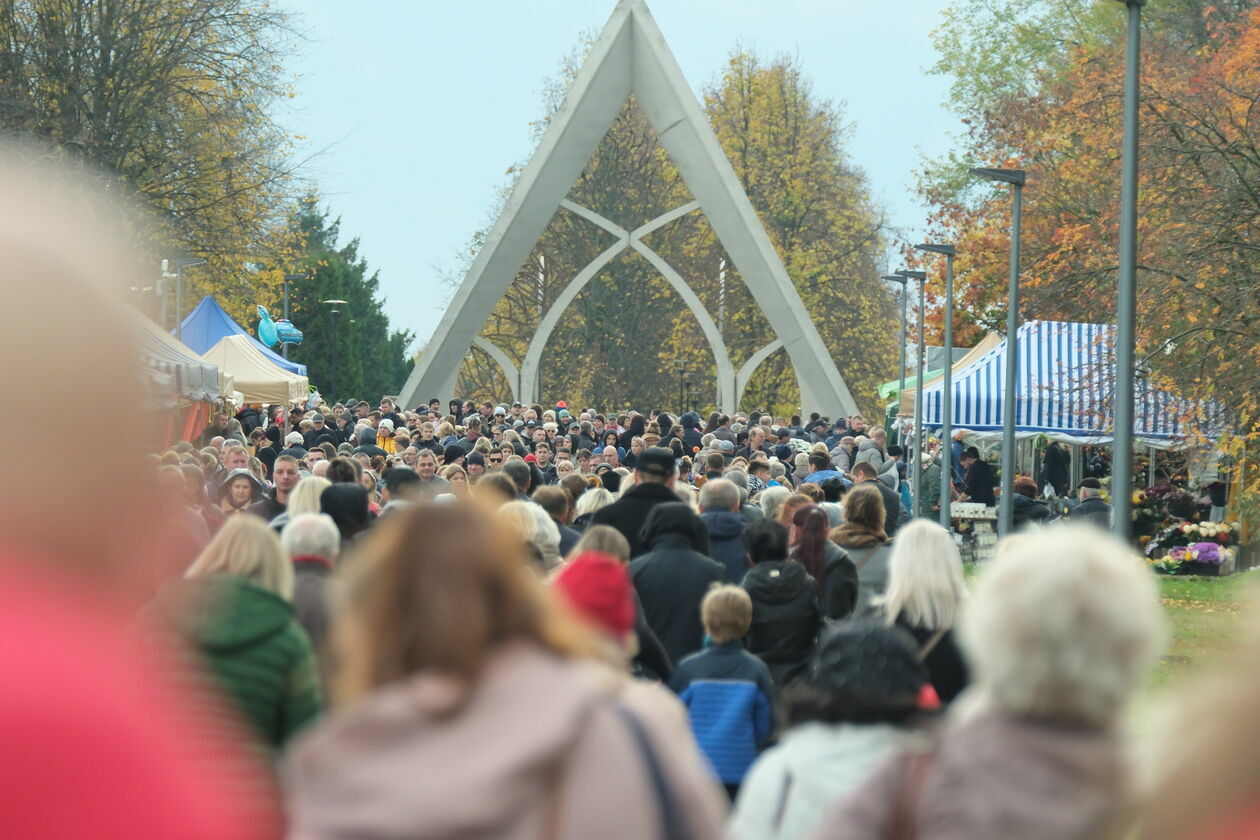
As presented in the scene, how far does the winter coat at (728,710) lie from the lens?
245 inches

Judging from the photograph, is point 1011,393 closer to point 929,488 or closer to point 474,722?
point 929,488

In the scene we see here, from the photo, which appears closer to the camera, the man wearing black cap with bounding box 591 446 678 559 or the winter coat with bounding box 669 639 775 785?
the winter coat with bounding box 669 639 775 785

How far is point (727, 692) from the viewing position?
6.26 metres

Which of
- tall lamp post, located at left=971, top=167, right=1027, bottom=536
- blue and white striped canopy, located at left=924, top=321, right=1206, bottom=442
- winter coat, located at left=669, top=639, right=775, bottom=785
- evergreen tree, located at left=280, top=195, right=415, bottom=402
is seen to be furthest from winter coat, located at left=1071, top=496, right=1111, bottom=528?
evergreen tree, located at left=280, top=195, right=415, bottom=402

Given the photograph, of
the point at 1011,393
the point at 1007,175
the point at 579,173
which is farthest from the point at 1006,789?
the point at 579,173

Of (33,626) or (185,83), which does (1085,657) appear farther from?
(185,83)

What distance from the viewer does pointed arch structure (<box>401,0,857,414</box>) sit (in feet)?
118

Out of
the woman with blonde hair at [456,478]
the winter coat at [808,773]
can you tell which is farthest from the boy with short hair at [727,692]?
the woman with blonde hair at [456,478]

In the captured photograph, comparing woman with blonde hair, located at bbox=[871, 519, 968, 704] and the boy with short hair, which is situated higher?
woman with blonde hair, located at bbox=[871, 519, 968, 704]

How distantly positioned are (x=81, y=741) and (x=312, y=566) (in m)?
4.66

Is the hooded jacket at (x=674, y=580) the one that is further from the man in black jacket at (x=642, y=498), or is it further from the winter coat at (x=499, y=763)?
the winter coat at (x=499, y=763)

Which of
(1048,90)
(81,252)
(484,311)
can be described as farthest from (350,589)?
(1048,90)

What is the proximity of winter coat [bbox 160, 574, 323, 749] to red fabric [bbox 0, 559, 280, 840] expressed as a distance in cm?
284

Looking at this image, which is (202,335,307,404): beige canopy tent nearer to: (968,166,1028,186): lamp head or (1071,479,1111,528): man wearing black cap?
(968,166,1028,186): lamp head
